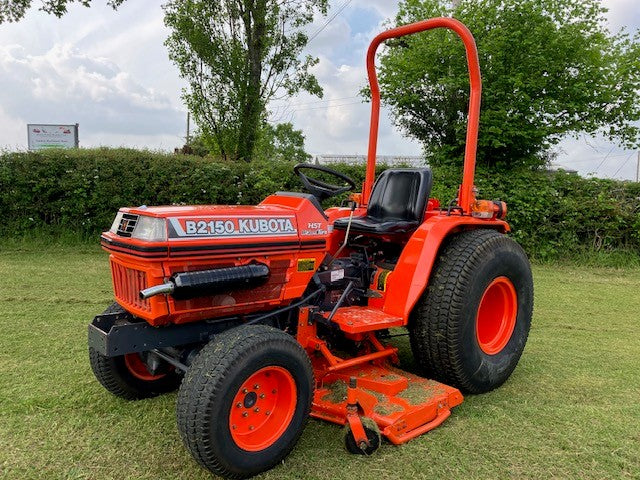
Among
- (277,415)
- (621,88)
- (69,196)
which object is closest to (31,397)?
(277,415)

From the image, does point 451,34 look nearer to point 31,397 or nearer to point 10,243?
point 10,243

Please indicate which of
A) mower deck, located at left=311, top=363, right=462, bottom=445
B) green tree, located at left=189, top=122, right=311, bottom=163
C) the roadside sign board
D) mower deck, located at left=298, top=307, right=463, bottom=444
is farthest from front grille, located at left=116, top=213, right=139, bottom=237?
the roadside sign board

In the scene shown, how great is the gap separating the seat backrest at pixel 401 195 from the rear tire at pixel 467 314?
38 cm

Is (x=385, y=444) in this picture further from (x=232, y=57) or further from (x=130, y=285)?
(x=232, y=57)

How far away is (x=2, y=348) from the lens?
12.5 ft

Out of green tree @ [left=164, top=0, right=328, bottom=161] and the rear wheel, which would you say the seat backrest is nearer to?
the rear wheel

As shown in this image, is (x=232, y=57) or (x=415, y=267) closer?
(x=415, y=267)

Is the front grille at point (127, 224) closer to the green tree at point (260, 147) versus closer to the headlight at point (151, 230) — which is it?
the headlight at point (151, 230)

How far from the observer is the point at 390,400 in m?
2.86

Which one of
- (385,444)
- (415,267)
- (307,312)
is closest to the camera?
(385,444)

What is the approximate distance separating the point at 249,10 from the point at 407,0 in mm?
4627

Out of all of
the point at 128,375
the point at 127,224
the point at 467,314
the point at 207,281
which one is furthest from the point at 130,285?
the point at 467,314

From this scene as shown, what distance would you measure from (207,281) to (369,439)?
1.09m

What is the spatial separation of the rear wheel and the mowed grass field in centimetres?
16
